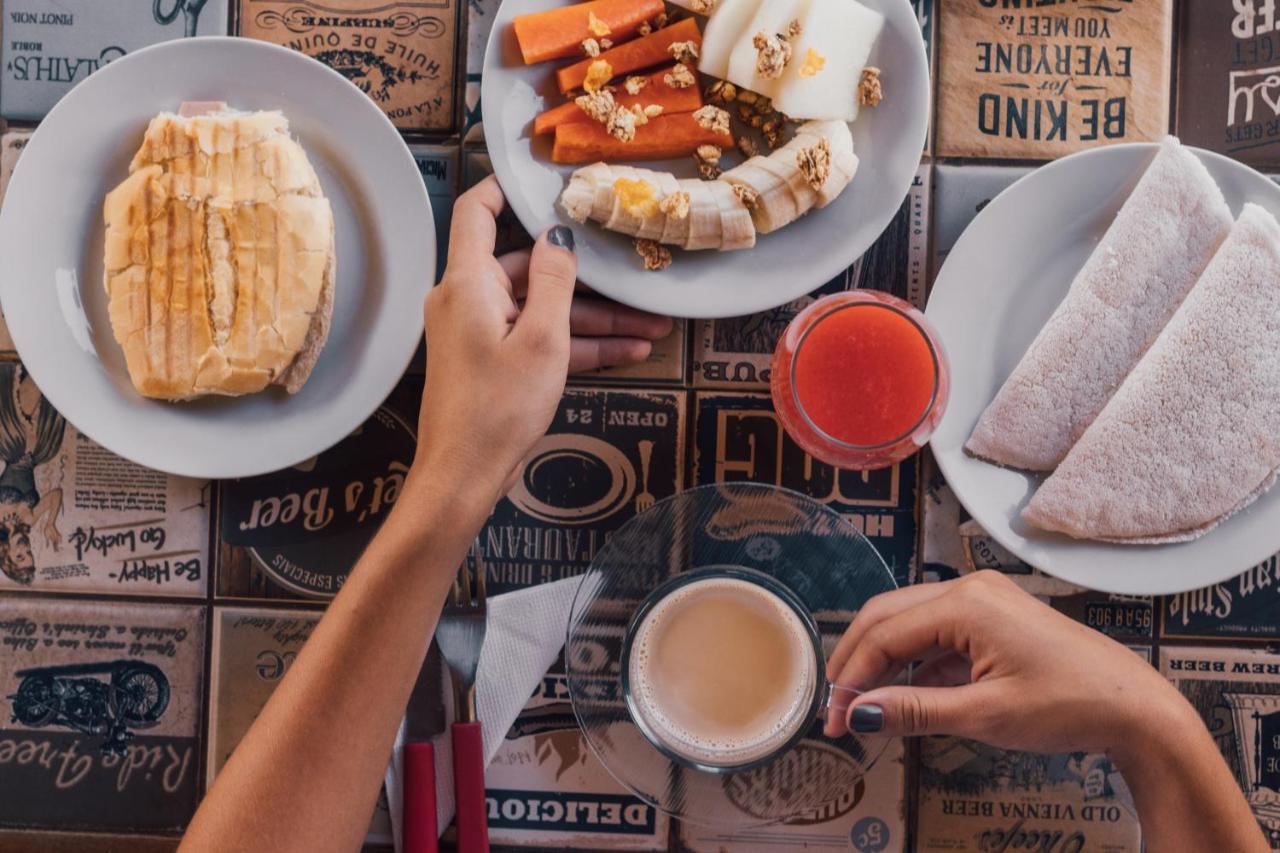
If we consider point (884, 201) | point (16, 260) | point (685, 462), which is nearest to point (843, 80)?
point (884, 201)

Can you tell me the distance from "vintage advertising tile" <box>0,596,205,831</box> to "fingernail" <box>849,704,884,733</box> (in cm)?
84

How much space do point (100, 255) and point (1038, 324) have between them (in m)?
1.17

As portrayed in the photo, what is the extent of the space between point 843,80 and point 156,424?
3.02 ft

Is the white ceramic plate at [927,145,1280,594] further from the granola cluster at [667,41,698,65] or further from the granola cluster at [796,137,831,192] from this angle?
the granola cluster at [667,41,698,65]

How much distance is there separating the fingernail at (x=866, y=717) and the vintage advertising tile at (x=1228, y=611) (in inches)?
19.9

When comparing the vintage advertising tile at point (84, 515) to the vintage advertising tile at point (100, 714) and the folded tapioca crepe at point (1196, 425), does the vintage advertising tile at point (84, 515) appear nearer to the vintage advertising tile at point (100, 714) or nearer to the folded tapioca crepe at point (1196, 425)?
the vintage advertising tile at point (100, 714)

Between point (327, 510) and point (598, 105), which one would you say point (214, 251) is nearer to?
point (327, 510)

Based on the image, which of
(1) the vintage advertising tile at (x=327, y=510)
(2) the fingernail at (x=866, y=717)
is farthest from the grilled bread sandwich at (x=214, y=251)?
(2) the fingernail at (x=866, y=717)

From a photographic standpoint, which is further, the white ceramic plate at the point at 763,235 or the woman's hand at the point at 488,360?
the white ceramic plate at the point at 763,235

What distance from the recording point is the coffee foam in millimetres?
1118

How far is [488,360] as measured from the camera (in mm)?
1030

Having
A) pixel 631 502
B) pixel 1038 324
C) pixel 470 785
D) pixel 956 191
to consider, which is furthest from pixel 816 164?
pixel 470 785

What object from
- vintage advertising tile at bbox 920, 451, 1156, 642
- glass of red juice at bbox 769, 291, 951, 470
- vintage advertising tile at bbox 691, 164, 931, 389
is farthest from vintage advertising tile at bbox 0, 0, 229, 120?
vintage advertising tile at bbox 920, 451, 1156, 642

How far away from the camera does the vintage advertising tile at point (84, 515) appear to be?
4.25 ft
